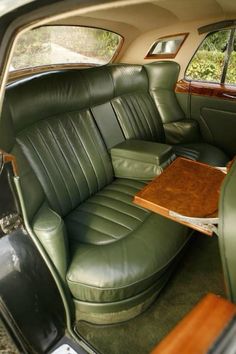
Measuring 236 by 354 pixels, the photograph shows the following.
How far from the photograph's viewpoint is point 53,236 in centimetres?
125

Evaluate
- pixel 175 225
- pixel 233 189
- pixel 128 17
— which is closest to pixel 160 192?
pixel 175 225

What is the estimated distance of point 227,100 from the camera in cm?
277

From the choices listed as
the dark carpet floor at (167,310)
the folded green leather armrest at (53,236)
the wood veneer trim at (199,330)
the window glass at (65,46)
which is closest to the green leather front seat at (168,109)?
the window glass at (65,46)

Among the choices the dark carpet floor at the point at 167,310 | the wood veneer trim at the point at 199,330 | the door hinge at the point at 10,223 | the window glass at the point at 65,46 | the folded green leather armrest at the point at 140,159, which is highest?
the window glass at the point at 65,46

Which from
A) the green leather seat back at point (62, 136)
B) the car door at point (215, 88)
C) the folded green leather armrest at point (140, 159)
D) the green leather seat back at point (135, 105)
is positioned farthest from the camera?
the car door at point (215, 88)

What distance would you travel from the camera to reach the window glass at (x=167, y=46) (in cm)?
289

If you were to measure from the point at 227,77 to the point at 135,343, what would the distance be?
252 centimetres

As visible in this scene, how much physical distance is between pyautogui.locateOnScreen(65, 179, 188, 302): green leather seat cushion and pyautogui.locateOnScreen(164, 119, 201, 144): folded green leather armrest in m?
1.29

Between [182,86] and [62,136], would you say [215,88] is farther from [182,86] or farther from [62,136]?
[62,136]

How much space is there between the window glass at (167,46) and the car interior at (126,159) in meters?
0.02

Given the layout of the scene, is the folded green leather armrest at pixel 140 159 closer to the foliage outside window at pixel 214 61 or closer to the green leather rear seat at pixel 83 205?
the green leather rear seat at pixel 83 205

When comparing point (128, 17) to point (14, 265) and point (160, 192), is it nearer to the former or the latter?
point (160, 192)

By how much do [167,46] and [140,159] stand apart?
5.31 ft

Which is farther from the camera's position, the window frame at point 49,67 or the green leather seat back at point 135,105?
the green leather seat back at point 135,105
